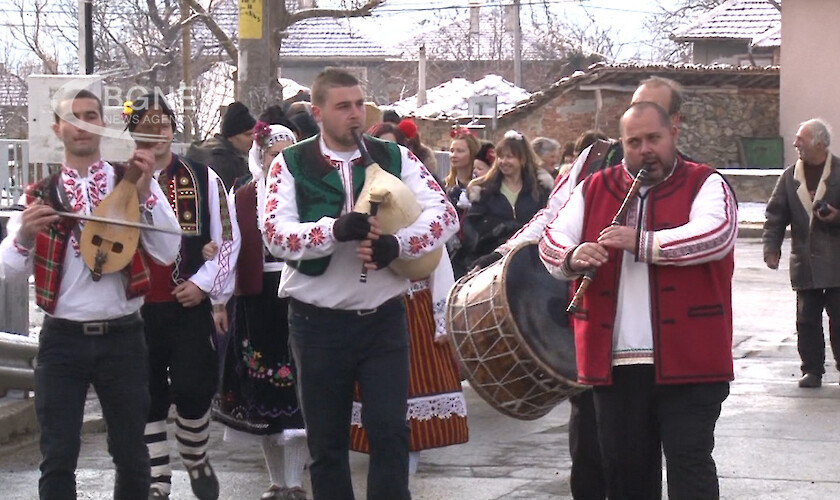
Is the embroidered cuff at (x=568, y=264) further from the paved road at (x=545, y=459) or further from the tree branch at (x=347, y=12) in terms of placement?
the tree branch at (x=347, y=12)

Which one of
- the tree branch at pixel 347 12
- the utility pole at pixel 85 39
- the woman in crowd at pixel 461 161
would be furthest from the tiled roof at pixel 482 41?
the woman in crowd at pixel 461 161

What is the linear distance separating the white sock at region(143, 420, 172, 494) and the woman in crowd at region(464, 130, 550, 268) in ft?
10.5

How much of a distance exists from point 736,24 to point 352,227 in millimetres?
41387

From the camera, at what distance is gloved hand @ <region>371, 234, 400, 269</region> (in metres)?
5.47

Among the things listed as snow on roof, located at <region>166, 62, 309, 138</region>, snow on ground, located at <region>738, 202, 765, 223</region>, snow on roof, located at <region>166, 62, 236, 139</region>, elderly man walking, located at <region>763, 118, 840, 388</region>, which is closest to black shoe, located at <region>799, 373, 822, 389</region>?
elderly man walking, located at <region>763, 118, 840, 388</region>

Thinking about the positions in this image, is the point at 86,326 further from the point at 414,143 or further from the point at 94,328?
the point at 414,143

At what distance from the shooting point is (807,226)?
423 inches

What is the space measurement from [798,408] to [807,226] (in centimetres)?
163

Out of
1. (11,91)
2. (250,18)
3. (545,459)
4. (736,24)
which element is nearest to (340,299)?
(545,459)

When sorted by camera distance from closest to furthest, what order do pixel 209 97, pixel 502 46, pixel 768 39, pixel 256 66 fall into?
pixel 256 66 < pixel 209 97 < pixel 768 39 < pixel 502 46

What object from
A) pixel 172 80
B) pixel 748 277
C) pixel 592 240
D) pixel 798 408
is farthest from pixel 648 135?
pixel 172 80

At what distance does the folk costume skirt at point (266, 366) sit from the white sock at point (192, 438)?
40 centimetres

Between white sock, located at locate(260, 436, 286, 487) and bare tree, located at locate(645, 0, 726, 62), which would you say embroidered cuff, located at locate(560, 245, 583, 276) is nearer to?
white sock, located at locate(260, 436, 286, 487)

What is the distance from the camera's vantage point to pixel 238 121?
26.7ft
